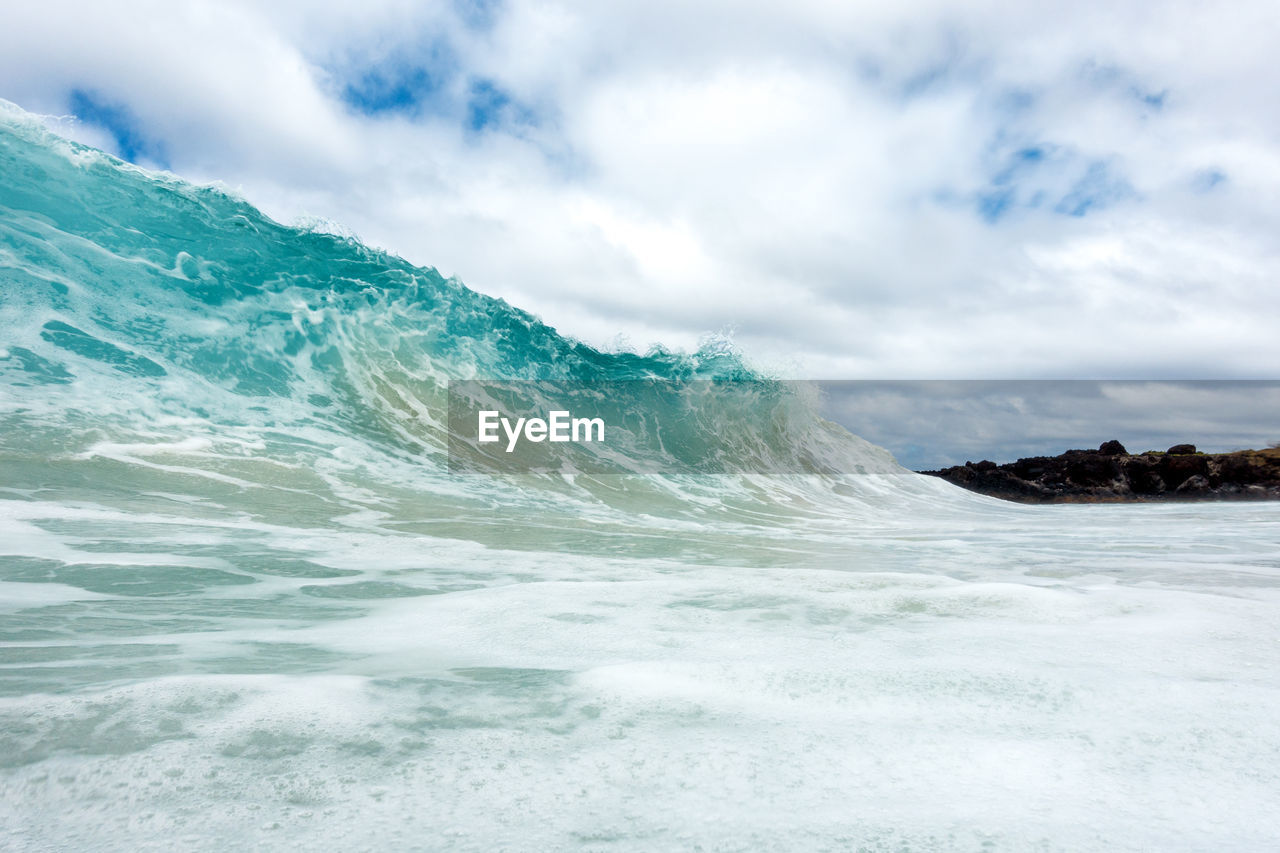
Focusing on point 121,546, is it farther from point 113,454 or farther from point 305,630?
point 113,454

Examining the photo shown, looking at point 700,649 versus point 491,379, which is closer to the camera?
point 700,649

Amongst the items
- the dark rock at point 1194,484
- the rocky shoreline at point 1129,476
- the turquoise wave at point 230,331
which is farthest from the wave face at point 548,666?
the dark rock at point 1194,484

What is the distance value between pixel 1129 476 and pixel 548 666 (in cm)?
2893

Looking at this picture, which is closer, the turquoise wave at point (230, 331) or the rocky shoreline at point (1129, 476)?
the turquoise wave at point (230, 331)

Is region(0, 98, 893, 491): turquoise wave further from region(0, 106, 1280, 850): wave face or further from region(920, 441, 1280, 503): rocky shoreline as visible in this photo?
region(920, 441, 1280, 503): rocky shoreline

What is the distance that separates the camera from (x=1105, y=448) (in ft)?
89.7

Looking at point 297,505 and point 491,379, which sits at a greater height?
point 491,379

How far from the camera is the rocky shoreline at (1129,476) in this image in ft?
78.8

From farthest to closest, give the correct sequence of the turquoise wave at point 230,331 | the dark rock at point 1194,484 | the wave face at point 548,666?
the dark rock at point 1194,484
the turquoise wave at point 230,331
the wave face at point 548,666

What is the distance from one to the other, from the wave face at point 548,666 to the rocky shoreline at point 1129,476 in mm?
17881

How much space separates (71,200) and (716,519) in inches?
435

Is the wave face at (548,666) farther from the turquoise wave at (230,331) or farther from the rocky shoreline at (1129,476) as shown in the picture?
the rocky shoreline at (1129,476)

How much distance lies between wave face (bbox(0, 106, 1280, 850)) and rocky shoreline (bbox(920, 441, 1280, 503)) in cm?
1788

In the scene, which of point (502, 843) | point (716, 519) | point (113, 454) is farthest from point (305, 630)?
point (716, 519)
